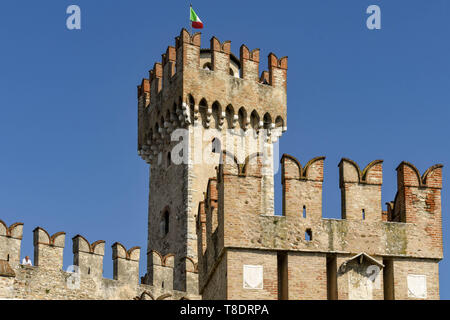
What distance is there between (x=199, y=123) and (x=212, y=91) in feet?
4.26

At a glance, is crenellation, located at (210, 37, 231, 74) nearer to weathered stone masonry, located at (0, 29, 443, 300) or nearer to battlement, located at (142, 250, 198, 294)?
weathered stone masonry, located at (0, 29, 443, 300)

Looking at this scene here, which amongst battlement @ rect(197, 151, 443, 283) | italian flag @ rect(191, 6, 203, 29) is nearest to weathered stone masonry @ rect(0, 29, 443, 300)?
battlement @ rect(197, 151, 443, 283)

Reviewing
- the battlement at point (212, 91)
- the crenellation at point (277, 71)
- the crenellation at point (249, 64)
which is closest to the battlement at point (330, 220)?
the battlement at point (212, 91)

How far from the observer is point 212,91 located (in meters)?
47.9

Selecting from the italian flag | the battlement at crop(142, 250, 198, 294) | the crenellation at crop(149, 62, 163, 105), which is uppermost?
the italian flag

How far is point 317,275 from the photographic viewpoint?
70.8ft

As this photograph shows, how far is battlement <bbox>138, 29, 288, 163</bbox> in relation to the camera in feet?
156

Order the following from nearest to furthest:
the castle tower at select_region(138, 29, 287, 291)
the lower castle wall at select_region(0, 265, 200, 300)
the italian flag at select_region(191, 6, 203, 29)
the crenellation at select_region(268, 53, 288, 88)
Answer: the lower castle wall at select_region(0, 265, 200, 300) < the castle tower at select_region(138, 29, 287, 291) < the crenellation at select_region(268, 53, 288, 88) < the italian flag at select_region(191, 6, 203, 29)

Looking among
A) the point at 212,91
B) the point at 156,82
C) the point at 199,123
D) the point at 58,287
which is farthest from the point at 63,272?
the point at 156,82

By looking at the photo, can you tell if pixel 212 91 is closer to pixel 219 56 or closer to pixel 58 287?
pixel 219 56

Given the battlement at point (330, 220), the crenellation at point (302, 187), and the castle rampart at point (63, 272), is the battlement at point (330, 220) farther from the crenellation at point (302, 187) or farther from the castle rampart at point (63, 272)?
the castle rampart at point (63, 272)

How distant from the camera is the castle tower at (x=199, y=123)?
153ft
